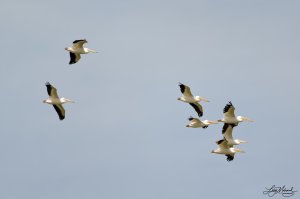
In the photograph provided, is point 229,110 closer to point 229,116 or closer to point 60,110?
point 229,116

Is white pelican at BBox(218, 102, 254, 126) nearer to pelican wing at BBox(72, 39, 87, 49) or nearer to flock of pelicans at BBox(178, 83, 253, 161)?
flock of pelicans at BBox(178, 83, 253, 161)

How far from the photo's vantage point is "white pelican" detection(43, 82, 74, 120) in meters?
80.1

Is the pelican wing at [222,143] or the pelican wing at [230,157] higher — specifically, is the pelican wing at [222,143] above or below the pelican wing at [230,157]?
above

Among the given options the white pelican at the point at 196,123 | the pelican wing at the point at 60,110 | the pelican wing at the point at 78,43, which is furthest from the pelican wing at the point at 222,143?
the pelican wing at the point at 78,43

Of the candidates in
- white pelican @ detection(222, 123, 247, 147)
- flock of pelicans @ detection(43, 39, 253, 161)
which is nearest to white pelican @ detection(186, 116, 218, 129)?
flock of pelicans @ detection(43, 39, 253, 161)

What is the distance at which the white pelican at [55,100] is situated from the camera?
263 feet

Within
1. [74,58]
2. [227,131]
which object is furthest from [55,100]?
[227,131]

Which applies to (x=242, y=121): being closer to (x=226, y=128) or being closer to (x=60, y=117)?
(x=226, y=128)

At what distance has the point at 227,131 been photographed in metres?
81.4

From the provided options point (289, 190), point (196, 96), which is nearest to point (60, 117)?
point (196, 96)

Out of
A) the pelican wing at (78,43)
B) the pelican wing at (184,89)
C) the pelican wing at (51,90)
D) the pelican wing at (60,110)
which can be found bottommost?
the pelican wing at (60,110)

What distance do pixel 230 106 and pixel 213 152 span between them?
7.31 ft

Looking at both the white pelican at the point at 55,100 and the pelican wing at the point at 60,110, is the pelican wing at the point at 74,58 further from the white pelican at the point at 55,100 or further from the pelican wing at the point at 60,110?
the pelican wing at the point at 60,110

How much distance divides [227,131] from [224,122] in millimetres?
1151
